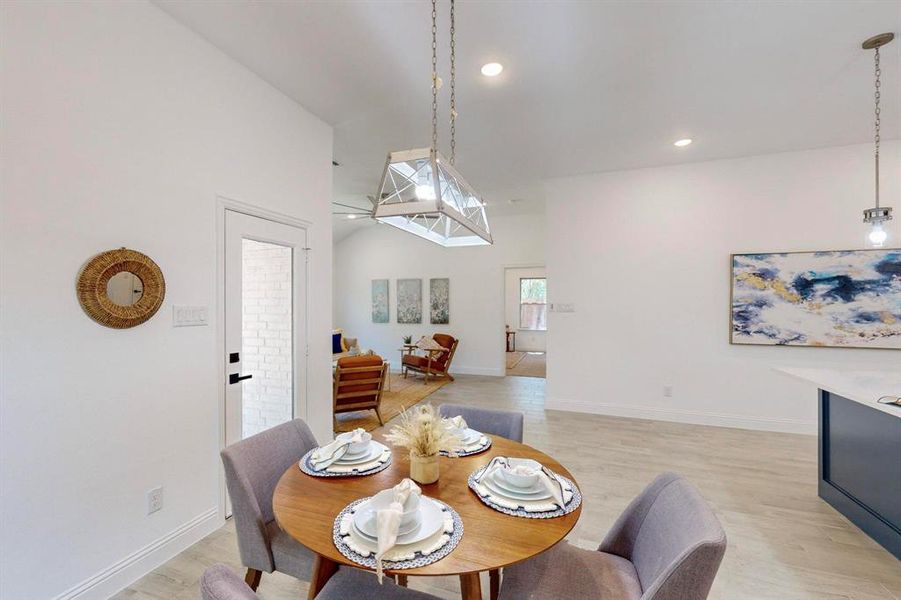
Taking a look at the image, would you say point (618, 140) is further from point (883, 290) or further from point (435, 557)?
point (435, 557)

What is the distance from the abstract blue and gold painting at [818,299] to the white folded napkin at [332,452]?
4413 mm

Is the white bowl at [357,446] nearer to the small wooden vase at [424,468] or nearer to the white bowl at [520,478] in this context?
the small wooden vase at [424,468]

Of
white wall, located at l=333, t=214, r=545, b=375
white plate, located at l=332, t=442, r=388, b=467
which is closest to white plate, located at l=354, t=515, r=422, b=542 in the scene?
white plate, located at l=332, t=442, r=388, b=467

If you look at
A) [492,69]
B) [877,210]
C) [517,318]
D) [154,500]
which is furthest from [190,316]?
[517,318]

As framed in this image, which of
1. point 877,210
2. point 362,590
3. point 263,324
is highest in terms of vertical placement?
point 877,210

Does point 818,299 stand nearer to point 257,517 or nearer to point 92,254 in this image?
point 257,517

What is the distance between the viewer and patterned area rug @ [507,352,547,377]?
7488mm

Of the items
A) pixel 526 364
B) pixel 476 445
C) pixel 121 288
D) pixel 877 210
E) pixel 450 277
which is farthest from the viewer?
pixel 526 364

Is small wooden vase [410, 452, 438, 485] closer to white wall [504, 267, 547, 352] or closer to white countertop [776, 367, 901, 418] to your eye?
white countertop [776, 367, 901, 418]

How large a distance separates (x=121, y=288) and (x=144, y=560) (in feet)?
4.75

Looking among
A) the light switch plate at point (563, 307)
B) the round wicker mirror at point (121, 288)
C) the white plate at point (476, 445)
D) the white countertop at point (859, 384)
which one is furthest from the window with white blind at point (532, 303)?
the round wicker mirror at point (121, 288)

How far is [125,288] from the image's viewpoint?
192cm

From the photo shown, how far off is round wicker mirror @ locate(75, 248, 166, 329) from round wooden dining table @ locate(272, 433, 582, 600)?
1.25 meters

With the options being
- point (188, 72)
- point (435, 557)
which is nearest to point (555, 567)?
point (435, 557)
